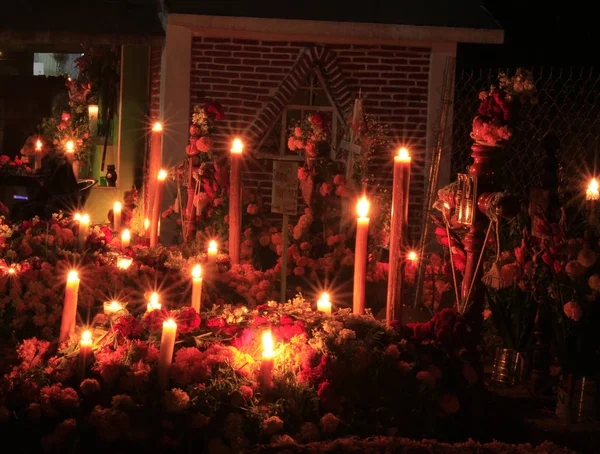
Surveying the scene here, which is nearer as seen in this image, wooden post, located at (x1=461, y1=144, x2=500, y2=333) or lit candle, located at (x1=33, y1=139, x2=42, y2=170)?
wooden post, located at (x1=461, y1=144, x2=500, y2=333)

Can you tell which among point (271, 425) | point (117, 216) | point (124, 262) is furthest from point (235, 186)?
point (271, 425)

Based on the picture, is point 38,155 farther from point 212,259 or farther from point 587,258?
point 587,258

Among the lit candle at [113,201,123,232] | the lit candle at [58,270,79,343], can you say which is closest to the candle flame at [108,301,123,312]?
the lit candle at [58,270,79,343]

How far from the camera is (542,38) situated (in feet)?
54.2

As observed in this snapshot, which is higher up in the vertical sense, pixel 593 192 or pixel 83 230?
pixel 593 192

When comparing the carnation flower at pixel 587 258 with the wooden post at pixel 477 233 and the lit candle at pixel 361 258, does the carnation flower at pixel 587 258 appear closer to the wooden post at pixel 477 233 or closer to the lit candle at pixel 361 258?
the wooden post at pixel 477 233

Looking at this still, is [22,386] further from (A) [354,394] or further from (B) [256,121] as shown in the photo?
(B) [256,121]

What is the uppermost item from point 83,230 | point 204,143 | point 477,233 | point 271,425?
point 204,143

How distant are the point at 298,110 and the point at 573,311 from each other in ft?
20.1

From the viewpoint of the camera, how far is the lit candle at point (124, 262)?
6.90m

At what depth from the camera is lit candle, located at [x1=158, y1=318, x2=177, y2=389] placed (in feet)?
14.9

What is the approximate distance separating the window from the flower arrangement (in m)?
5.21

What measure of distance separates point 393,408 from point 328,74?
6.69 meters

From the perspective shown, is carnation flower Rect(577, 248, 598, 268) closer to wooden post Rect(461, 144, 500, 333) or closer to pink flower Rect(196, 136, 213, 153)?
wooden post Rect(461, 144, 500, 333)
